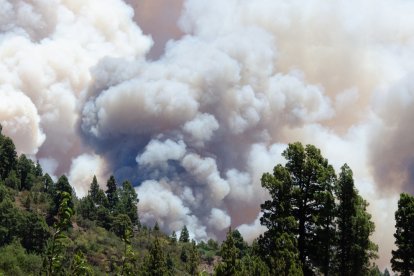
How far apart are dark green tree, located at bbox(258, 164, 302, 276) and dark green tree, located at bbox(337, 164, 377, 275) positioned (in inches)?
191

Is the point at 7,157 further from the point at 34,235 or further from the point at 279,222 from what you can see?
the point at 279,222

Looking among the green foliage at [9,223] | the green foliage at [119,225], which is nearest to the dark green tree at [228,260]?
the green foliage at [9,223]

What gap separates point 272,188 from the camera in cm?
4678

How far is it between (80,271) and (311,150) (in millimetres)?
26521

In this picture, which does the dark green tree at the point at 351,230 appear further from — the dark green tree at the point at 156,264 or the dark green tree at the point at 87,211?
the dark green tree at the point at 87,211

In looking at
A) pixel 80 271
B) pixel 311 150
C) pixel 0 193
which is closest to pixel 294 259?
pixel 311 150

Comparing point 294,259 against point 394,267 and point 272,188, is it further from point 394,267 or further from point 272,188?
point 394,267

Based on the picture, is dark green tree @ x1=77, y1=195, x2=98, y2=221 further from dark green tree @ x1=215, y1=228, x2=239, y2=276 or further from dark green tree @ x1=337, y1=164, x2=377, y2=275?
dark green tree @ x1=337, y1=164, x2=377, y2=275

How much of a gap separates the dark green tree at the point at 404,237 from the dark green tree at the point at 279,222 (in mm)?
10345

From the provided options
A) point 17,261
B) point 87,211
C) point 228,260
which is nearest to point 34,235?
point 17,261

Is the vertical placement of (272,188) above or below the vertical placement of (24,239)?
below

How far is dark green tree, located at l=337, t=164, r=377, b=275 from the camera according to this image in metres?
46.5

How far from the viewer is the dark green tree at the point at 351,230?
4653cm

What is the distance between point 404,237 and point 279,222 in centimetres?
1238
